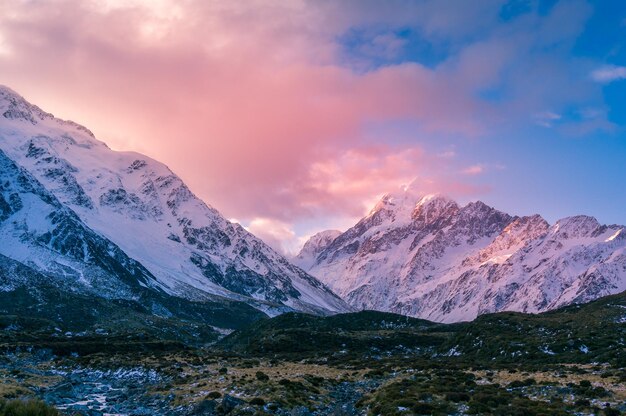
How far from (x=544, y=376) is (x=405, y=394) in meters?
16.7

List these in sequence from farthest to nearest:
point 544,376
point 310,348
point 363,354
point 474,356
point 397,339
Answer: point 397,339 → point 310,348 → point 363,354 → point 474,356 → point 544,376

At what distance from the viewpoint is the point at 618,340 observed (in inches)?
2940

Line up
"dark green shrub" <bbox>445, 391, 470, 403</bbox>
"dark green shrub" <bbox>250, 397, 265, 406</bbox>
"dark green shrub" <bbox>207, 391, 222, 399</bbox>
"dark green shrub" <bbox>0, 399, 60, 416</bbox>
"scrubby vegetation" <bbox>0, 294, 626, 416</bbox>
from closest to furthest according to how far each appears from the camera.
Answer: "dark green shrub" <bbox>0, 399, 60, 416</bbox> → "scrubby vegetation" <bbox>0, 294, 626, 416</bbox> → "dark green shrub" <bbox>445, 391, 470, 403</bbox> → "dark green shrub" <bbox>250, 397, 265, 406</bbox> → "dark green shrub" <bbox>207, 391, 222, 399</bbox>

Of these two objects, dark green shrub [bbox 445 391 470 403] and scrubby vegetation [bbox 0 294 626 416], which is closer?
scrubby vegetation [bbox 0 294 626 416]

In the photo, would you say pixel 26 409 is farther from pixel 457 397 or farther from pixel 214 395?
pixel 457 397

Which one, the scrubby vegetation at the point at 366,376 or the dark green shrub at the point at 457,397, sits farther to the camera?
the dark green shrub at the point at 457,397

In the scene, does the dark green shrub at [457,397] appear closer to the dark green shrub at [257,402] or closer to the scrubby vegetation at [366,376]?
the scrubby vegetation at [366,376]

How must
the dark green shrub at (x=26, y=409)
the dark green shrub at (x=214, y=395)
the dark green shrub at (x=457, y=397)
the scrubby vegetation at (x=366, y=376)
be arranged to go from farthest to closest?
1. the dark green shrub at (x=214, y=395)
2. the dark green shrub at (x=457, y=397)
3. the scrubby vegetation at (x=366, y=376)
4. the dark green shrub at (x=26, y=409)

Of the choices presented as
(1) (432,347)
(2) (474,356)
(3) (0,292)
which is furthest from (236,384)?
(3) (0,292)

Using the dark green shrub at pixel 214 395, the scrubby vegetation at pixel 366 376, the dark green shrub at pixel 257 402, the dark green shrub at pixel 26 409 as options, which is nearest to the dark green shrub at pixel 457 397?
the scrubby vegetation at pixel 366 376

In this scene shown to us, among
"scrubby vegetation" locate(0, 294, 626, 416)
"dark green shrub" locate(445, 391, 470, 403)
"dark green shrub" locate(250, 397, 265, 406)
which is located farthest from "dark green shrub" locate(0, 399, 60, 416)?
"dark green shrub" locate(445, 391, 470, 403)

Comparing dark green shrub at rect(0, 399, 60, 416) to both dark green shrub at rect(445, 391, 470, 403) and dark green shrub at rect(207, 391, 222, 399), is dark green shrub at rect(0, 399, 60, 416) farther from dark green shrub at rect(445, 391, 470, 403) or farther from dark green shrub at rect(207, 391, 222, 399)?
dark green shrub at rect(445, 391, 470, 403)

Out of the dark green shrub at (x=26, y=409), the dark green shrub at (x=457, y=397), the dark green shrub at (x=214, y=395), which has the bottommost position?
the dark green shrub at (x=26, y=409)

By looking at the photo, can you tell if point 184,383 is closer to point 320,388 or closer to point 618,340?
point 320,388
